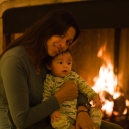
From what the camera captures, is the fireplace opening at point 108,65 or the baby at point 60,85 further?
the fireplace opening at point 108,65

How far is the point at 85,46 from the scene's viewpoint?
239 centimetres

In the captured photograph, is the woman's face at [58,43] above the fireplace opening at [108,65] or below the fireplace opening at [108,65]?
above

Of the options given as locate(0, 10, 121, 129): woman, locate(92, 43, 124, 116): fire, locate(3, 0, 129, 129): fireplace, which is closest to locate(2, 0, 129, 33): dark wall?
locate(3, 0, 129, 129): fireplace

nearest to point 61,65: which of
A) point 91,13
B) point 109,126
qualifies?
point 109,126

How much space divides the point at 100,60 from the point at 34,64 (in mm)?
1154

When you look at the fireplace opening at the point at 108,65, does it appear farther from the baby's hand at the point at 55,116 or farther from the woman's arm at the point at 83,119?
the baby's hand at the point at 55,116

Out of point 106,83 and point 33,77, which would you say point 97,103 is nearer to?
point 33,77

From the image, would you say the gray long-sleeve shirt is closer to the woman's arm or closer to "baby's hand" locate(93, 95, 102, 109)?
the woman's arm

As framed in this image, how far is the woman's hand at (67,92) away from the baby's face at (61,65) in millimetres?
61

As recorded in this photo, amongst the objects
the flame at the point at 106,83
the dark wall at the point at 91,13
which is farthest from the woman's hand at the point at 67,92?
the flame at the point at 106,83

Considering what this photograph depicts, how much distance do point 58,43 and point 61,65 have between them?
0.44 feet

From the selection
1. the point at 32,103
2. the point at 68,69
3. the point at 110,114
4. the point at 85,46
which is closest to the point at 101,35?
the point at 85,46

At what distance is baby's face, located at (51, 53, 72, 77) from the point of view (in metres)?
1.36

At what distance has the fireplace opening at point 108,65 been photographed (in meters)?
2.30
